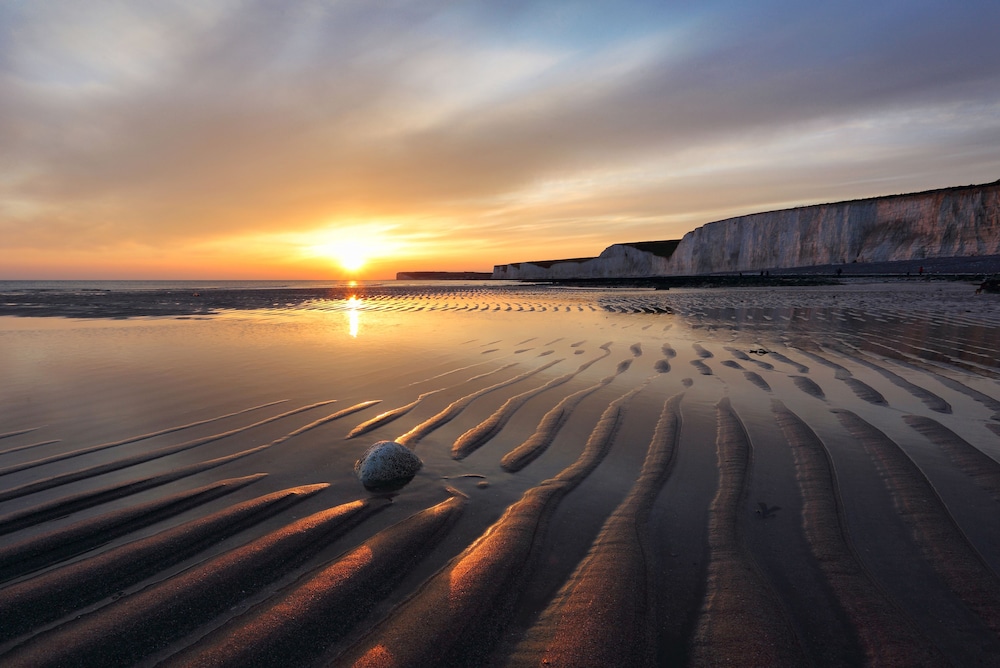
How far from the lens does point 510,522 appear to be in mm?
2834

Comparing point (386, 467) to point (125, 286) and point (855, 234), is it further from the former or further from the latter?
point (125, 286)

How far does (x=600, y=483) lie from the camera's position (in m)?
3.42

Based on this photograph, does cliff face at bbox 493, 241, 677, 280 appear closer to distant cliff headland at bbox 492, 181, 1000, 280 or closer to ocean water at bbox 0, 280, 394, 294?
distant cliff headland at bbox 492, 181, 1000, 280

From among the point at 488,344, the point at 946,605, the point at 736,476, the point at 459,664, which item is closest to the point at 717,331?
the point at 488,344

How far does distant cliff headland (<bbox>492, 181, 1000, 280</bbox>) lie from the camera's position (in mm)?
52125

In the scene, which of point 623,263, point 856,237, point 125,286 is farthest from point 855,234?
point 125,286

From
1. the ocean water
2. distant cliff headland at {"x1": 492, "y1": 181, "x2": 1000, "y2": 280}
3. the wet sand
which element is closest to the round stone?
the wet sand

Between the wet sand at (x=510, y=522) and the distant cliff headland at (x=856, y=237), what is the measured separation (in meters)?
61.6

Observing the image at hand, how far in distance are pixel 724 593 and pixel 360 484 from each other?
2.46 metres

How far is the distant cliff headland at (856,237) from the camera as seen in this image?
52.1 metres

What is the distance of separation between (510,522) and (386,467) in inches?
44.6

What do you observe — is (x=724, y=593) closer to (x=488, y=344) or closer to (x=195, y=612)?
(x=195, y=612)

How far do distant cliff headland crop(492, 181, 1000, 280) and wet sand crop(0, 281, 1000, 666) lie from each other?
61.6 m

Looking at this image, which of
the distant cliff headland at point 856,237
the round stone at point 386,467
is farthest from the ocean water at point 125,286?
the round stone at point 386,467
